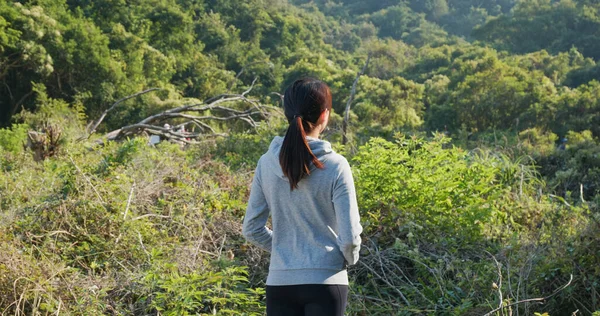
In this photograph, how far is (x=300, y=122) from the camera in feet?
7.26

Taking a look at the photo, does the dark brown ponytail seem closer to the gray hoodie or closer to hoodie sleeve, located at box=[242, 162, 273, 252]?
the gray hoodie

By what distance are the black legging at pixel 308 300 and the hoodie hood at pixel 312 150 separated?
38cm

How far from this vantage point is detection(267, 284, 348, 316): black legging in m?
2.18

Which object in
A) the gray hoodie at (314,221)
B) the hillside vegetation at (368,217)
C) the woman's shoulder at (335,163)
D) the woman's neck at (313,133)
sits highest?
the woman's neck at (313,133)

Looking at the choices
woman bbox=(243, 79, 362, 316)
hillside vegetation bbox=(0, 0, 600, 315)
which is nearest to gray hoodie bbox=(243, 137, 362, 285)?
woman bbox=(243, 79, 362, 316)

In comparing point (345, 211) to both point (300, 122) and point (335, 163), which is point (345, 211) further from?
point (300, 122)

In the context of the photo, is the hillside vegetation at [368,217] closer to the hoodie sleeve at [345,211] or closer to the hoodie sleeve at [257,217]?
the hoodie sleeve at [345,211]

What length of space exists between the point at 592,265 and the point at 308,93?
2.50 metres

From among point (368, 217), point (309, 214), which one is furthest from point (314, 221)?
point (368, 217)

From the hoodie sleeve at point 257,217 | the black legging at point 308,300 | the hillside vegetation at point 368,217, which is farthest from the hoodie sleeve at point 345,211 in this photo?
the hillside vegetation at point 368,217

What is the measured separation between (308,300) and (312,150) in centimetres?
49

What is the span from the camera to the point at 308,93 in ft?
7.31

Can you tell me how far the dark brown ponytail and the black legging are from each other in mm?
339

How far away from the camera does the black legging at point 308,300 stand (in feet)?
7.14
